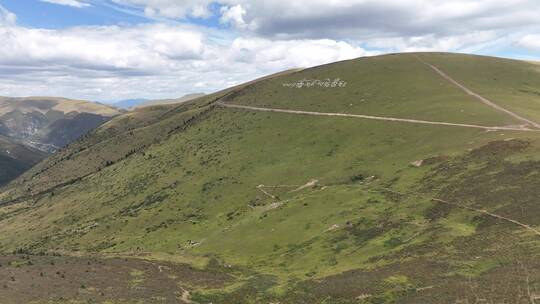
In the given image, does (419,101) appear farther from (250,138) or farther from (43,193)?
(43,193)

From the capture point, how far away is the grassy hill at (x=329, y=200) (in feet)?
140

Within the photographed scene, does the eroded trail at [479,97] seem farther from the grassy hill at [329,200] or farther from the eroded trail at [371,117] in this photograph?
the eroded trail at [371,117]

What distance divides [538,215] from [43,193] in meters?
172

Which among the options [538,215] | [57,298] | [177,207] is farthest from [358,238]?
[177,207]

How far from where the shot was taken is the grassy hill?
42.5m

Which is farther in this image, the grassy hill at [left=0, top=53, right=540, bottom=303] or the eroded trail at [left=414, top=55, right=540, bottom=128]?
the eroded trail at [left=414, top=55, right=540, bottom=128]

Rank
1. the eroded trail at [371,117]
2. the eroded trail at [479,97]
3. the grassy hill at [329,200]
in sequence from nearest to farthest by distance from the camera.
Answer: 1. the grassy hill at [329,200]
2. the eroded trail at [371,117]
3. the eroded trail at [479,97]

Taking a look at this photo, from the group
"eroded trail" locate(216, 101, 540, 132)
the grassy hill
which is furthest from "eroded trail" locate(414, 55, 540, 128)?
"eroded trail" locate(216, 101, 540, 132)

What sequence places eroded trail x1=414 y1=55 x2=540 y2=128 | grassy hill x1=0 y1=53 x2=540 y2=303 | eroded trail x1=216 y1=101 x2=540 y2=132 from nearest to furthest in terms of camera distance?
grassy hill x1=0 y1=53 x2=540 y2=303 < eroded trail x1=216 y1=101 x2=540 y2=132 < eroded trail x1=414 y1=55 x2=540 y2=128

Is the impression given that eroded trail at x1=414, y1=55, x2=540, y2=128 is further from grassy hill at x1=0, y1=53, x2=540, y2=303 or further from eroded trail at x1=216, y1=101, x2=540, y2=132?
eroded trail at x1=216, y1=101, x2=540, y2=132

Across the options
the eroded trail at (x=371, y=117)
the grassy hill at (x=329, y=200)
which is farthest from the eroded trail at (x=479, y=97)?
the eroded trail at (x=371, y=117)

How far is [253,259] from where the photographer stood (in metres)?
63.4

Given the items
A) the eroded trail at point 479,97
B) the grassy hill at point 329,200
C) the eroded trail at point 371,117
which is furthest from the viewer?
the eroded trail at point 479,97

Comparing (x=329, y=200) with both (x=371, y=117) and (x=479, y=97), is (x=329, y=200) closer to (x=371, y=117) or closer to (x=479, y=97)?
(x=371, y=117)
